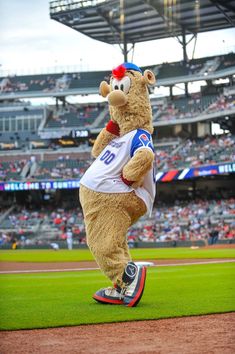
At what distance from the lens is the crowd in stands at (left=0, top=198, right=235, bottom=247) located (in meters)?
36.2

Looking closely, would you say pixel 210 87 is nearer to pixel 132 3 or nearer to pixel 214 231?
pixel 132 3

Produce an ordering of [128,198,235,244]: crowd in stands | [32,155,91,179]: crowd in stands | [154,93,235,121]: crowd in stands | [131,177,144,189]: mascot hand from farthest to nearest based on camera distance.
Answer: [32,155,91,179]: crowd in stands
[154,93,235,121]: crowd in stands
[128,198,235,244]: crowd in stands
[131,177,144,189]: mascot hand

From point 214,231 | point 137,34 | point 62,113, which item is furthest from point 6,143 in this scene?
point 214,231

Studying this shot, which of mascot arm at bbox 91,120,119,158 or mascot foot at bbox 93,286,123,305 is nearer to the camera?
mascot foot at bbox 93,286,123,305

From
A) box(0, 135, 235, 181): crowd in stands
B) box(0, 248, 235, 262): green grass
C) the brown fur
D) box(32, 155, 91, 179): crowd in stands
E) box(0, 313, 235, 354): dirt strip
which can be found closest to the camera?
box(0, 313, 235, 354): dirt strip

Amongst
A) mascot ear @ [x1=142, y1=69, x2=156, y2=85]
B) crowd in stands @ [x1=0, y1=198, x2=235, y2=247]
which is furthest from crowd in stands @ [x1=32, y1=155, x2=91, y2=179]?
mascot ear @ [x1=142, y1=69, x2=156, y2=85]

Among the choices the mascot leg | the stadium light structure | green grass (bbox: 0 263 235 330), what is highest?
the stadium light structure

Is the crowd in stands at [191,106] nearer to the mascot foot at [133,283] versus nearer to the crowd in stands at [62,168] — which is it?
the crowd in stands at [62,168]

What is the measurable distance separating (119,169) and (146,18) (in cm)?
3866

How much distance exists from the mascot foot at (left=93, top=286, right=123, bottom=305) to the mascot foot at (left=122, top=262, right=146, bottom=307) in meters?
0.18

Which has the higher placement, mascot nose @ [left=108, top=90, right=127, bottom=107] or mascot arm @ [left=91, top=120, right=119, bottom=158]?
mascot nose @ [left=108, top=90, right=127, bottom=107]

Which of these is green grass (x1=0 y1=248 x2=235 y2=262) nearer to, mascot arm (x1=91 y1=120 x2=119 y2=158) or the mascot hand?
mascot arm (x1=91 y1=120 x2=119 y2=158)

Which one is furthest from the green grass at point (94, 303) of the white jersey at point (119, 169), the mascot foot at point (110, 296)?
the white jersey at point (119, 169)

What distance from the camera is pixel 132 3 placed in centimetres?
4169
